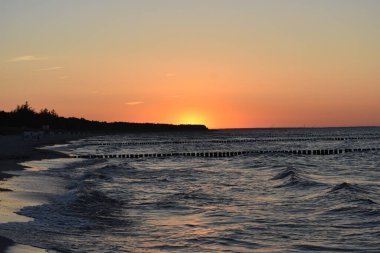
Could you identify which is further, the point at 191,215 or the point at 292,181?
the point at 292,181

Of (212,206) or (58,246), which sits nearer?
(58,246)

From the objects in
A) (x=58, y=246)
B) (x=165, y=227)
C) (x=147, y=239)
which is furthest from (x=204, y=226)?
(x=58, y=246)

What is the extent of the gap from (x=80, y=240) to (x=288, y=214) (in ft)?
23.1

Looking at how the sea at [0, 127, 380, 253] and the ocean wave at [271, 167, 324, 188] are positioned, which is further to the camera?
the ocean wave at [271, 167, 324, 188]

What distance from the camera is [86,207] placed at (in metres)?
18.3

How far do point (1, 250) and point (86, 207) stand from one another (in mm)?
7782

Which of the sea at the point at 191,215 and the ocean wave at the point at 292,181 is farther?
the ocean wave at the point at 292,181

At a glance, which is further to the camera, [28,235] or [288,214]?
[288,214]

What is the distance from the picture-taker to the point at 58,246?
11.7 metres

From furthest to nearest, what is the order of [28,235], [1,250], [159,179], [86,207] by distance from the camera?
1. [159,179]
2. [86,207]
3. [28,235]
4. [1,250]

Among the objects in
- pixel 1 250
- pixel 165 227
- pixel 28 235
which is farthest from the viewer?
pixel 165 227

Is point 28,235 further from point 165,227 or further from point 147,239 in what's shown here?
point 165,227

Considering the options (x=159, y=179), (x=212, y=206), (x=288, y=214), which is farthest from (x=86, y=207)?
(x=159, y=179)

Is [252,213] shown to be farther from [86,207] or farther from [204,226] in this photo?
[86,207]
